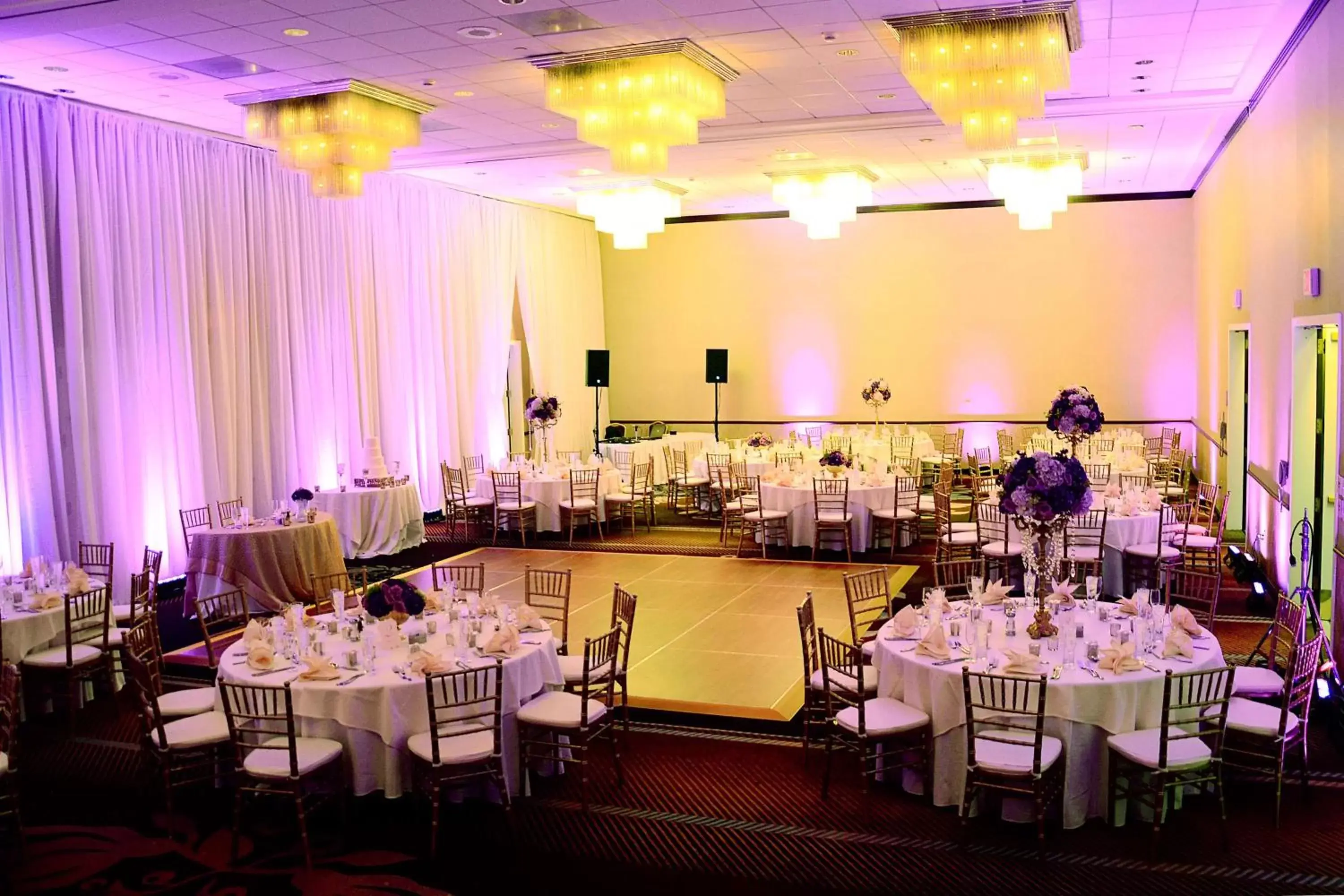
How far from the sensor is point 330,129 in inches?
374

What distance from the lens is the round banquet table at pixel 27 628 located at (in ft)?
23.7

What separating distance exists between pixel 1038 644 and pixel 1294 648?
3.69ft

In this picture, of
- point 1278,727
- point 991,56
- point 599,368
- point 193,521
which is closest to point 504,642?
point 1278,727

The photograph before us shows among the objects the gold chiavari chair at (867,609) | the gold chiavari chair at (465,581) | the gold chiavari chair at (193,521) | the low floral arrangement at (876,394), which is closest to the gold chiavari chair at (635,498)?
the low floral arrangement at (876,394)

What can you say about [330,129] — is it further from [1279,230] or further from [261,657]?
[1279,230]

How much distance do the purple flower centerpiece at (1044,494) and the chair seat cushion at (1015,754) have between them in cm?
112

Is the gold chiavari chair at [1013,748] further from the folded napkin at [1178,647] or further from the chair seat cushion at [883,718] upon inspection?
the folded napkin at [1178,647]

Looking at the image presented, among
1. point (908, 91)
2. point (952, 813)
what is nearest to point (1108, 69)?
point (908, 91)

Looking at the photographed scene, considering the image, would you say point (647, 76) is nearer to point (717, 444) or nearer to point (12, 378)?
point (12, 378)

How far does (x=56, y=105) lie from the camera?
960cm

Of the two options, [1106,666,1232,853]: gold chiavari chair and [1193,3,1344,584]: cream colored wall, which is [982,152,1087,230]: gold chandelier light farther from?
[1106,666,1232,853]: gold chiavari chair

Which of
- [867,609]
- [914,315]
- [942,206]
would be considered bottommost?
[867,609]

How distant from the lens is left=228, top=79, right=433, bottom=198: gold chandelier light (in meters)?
9.41

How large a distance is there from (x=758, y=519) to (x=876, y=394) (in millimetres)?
5532
